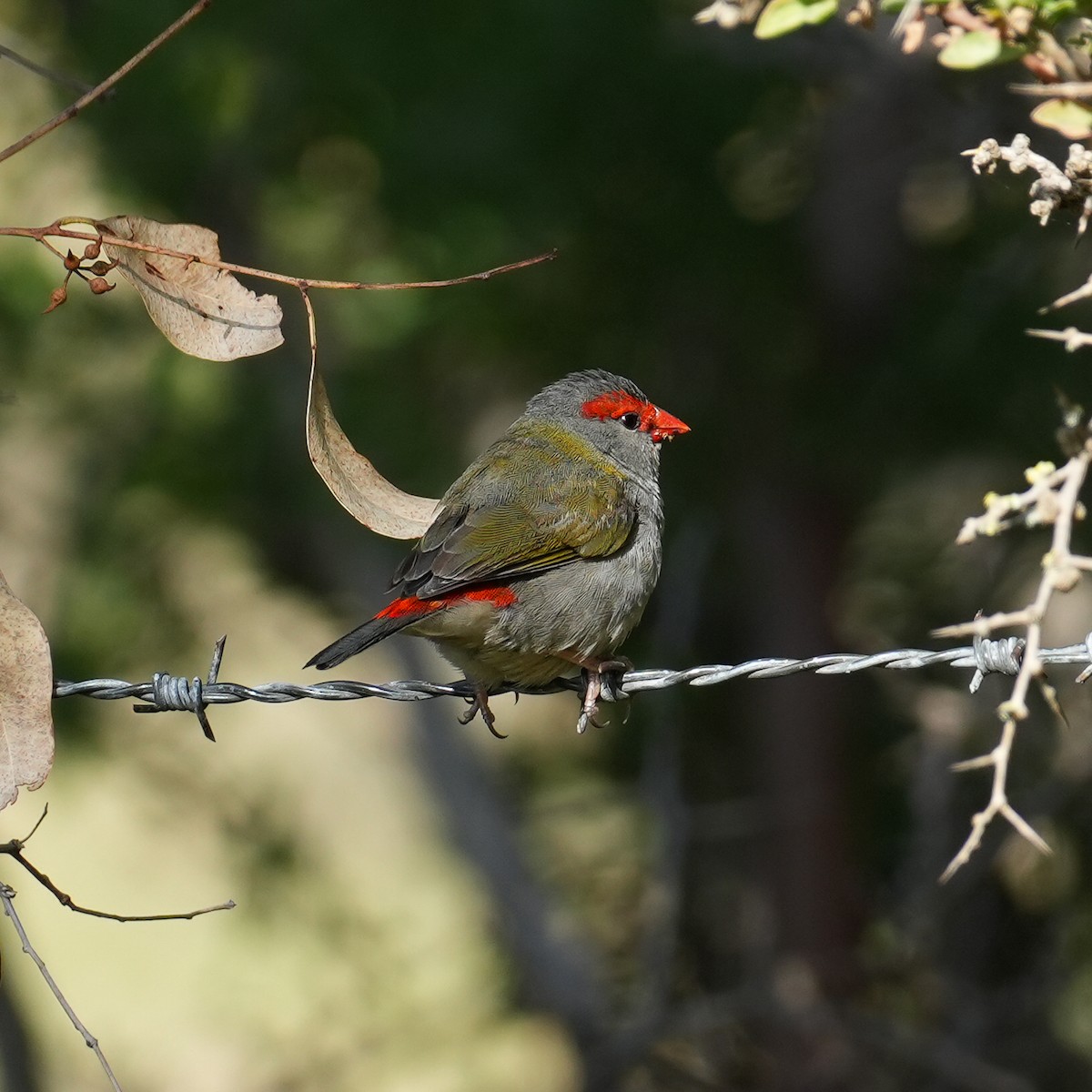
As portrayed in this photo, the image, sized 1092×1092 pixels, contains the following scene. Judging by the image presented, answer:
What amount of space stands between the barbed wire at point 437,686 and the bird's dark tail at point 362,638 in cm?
11

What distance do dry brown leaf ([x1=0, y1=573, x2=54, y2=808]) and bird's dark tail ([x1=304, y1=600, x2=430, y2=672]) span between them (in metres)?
0.74

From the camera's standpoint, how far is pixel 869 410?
655 cm

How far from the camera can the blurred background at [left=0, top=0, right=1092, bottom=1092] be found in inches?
271

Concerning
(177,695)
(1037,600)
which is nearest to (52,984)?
(177,695)

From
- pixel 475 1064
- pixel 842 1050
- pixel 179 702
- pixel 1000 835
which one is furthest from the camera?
pixel 475 1064

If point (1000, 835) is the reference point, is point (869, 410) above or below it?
above

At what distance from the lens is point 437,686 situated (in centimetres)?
351

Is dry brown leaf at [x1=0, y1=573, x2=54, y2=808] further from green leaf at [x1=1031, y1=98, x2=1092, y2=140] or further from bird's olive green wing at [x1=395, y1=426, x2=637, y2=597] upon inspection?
green leaf at [x1=1031, y1=98, x2=1092, y2=140]

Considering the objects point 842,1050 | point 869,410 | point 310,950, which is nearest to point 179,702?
point 869,410

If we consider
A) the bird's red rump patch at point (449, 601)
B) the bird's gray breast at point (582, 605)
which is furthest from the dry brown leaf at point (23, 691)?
the bird's gray breast at point (582, 605)

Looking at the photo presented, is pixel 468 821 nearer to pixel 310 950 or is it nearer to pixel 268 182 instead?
pixel 310 950

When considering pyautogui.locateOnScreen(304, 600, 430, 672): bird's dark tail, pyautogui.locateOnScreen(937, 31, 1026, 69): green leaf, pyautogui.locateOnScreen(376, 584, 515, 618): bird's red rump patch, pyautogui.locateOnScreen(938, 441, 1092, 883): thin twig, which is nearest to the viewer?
pyautogui.locateOnScreen(938, 441, 1092, 883): thin twig

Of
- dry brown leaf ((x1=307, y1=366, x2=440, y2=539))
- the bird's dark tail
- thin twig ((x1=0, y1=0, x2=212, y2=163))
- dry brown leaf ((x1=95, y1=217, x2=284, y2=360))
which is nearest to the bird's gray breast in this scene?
the bird's dark tail

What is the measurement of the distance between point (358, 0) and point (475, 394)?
7.05 ft
